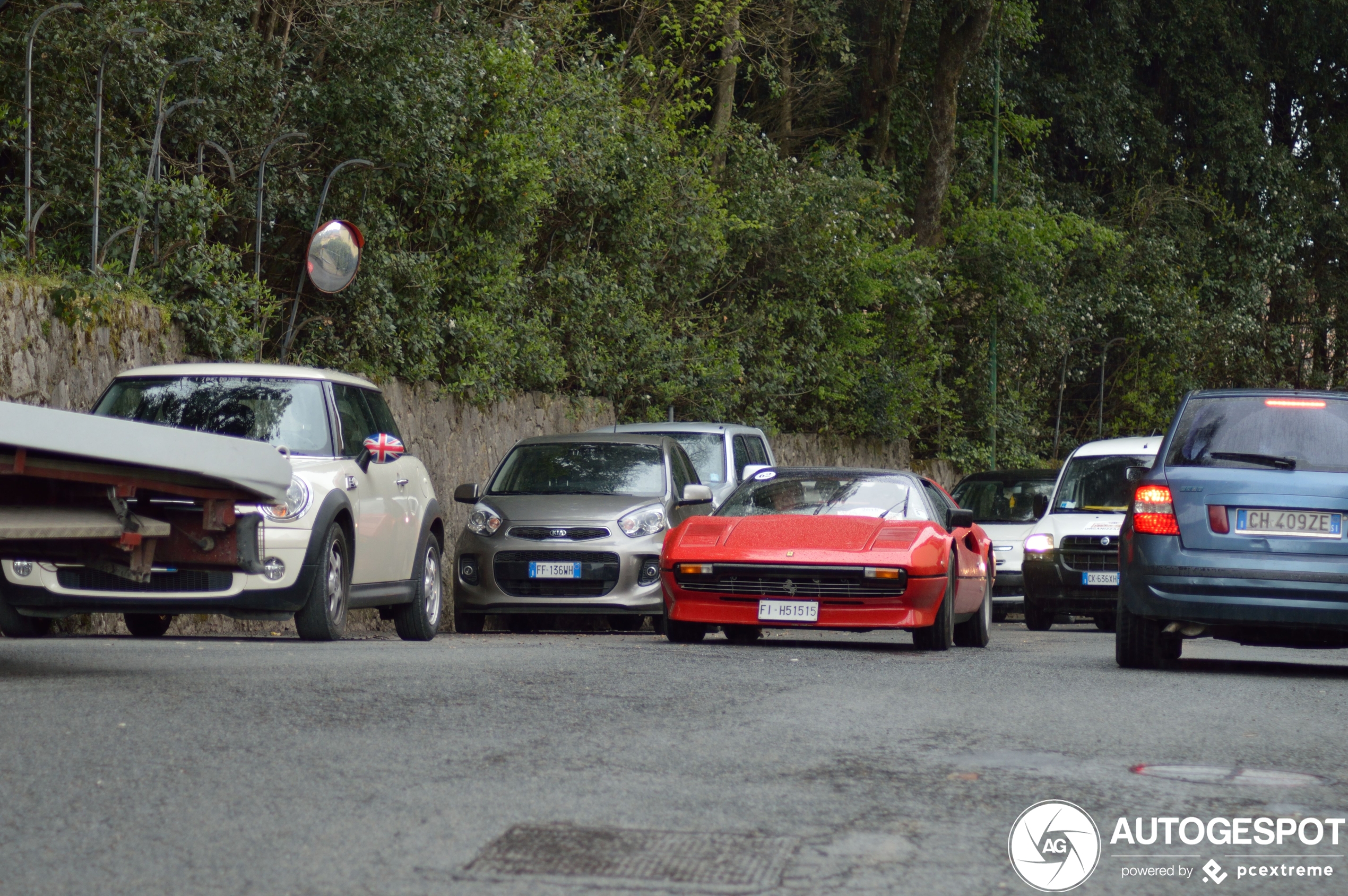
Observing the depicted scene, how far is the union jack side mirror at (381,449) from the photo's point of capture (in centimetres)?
1248

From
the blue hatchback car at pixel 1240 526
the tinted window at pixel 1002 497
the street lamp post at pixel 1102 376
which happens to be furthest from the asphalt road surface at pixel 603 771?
the street lamp post at pixel 1102 376

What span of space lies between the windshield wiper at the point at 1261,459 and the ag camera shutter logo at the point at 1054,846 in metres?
5.60

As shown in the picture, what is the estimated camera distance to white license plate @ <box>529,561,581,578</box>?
48.2ft

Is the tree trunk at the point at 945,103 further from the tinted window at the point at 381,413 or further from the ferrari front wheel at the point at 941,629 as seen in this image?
the ferrari front wheel at the point at 941,629

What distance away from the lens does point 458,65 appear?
737 inches

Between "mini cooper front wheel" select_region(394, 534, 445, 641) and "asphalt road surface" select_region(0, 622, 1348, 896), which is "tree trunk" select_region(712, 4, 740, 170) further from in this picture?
"asphalt road surface" select_region(0, 622, 1348, 896)

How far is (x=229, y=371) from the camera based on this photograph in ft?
40.2

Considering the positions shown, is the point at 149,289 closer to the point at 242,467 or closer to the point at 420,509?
the point at 420,509


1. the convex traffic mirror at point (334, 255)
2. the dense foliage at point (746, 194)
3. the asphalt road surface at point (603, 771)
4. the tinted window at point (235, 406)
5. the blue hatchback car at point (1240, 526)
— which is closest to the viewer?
the asphalt road surface at point (603, 771)

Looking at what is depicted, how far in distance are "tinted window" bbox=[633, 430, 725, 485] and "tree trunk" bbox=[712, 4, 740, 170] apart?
12.5 meters

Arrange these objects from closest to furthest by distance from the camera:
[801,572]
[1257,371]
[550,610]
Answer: [801,572]
[550,610]
[1257,371]

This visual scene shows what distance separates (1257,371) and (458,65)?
30.9 metres

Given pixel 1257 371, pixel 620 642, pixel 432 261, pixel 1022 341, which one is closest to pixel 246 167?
pixel 432 261

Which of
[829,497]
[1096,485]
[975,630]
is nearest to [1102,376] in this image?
[1096,485]
